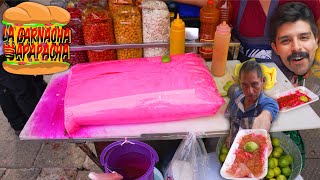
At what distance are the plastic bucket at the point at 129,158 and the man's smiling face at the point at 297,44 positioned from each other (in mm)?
801

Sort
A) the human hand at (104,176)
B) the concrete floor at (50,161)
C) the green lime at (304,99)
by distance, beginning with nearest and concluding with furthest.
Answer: the human hand at (104,176) < the green lime at (304,99) < the concrete floor at (50,161)

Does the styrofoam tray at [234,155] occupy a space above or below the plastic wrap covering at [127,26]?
below

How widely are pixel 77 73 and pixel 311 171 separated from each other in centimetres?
188

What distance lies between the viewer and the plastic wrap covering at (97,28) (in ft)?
5.23

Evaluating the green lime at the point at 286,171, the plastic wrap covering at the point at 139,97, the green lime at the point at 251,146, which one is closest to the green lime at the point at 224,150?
the green lime at the point at 251,146

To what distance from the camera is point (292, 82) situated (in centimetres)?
153

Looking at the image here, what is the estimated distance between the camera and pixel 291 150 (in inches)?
59.7

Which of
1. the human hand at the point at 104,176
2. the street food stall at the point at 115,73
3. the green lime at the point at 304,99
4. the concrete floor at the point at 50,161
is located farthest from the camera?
the concrete floor at the point at 50,161

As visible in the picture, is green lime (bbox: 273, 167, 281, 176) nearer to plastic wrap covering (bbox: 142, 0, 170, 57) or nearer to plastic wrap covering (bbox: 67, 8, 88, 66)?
plastic wrap covering (bbox: 142, 0, 170, 57)

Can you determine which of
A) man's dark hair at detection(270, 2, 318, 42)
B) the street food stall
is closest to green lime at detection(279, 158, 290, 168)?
the street food stall

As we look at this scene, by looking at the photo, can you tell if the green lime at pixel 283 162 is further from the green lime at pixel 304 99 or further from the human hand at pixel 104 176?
the human hand at pixel 104 176

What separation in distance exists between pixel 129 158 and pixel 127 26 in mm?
Answer: 729

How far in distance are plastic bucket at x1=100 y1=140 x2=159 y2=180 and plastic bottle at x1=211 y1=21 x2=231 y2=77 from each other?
59 centimetres

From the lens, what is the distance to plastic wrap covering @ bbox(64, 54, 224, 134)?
1.26 meters
